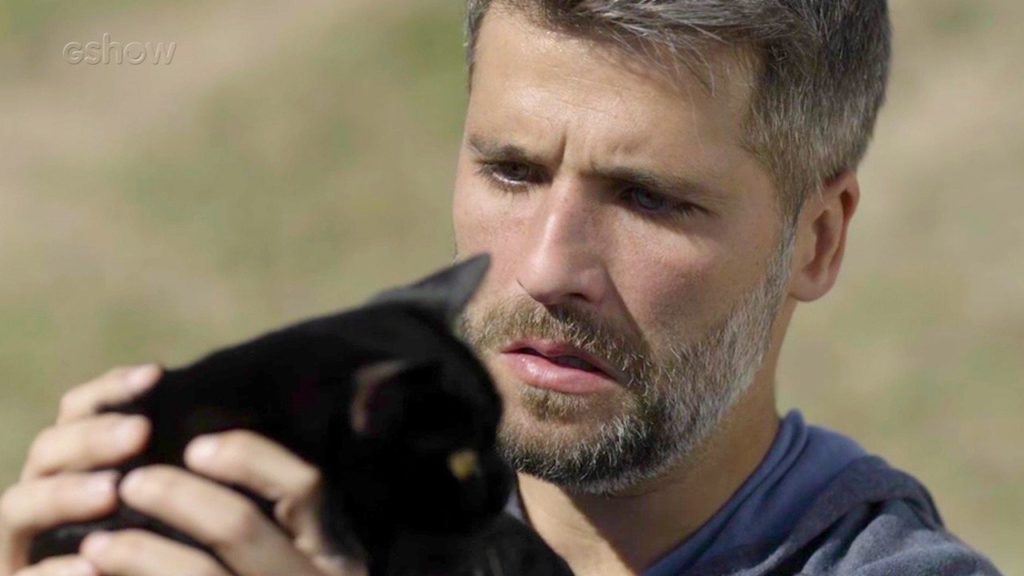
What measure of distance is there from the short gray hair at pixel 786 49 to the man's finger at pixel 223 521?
2.96 feet

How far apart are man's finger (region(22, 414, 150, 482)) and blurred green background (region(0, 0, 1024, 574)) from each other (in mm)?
4534

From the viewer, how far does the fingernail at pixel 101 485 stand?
1663 mm

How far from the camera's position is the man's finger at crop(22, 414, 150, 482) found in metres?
1.67

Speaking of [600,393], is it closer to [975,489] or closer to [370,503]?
[370,503]

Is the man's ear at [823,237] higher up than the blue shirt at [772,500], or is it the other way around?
the man's ear at [823,237]

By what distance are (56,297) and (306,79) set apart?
1857mm

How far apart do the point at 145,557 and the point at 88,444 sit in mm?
150

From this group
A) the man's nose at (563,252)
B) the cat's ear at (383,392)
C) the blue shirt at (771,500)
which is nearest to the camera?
the cat's ear at (383,392)

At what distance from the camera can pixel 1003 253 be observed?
7363 mm

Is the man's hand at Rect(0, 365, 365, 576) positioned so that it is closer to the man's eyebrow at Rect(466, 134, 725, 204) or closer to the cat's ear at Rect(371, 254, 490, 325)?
the cat's ear at Rect(371, 254, 490, 325)

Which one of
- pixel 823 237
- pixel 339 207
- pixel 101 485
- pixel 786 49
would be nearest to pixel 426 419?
pixel 101 485

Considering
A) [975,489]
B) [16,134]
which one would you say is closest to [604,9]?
[975,489]

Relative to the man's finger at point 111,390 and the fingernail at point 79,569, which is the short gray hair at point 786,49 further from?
the fingernail at point 79,569
